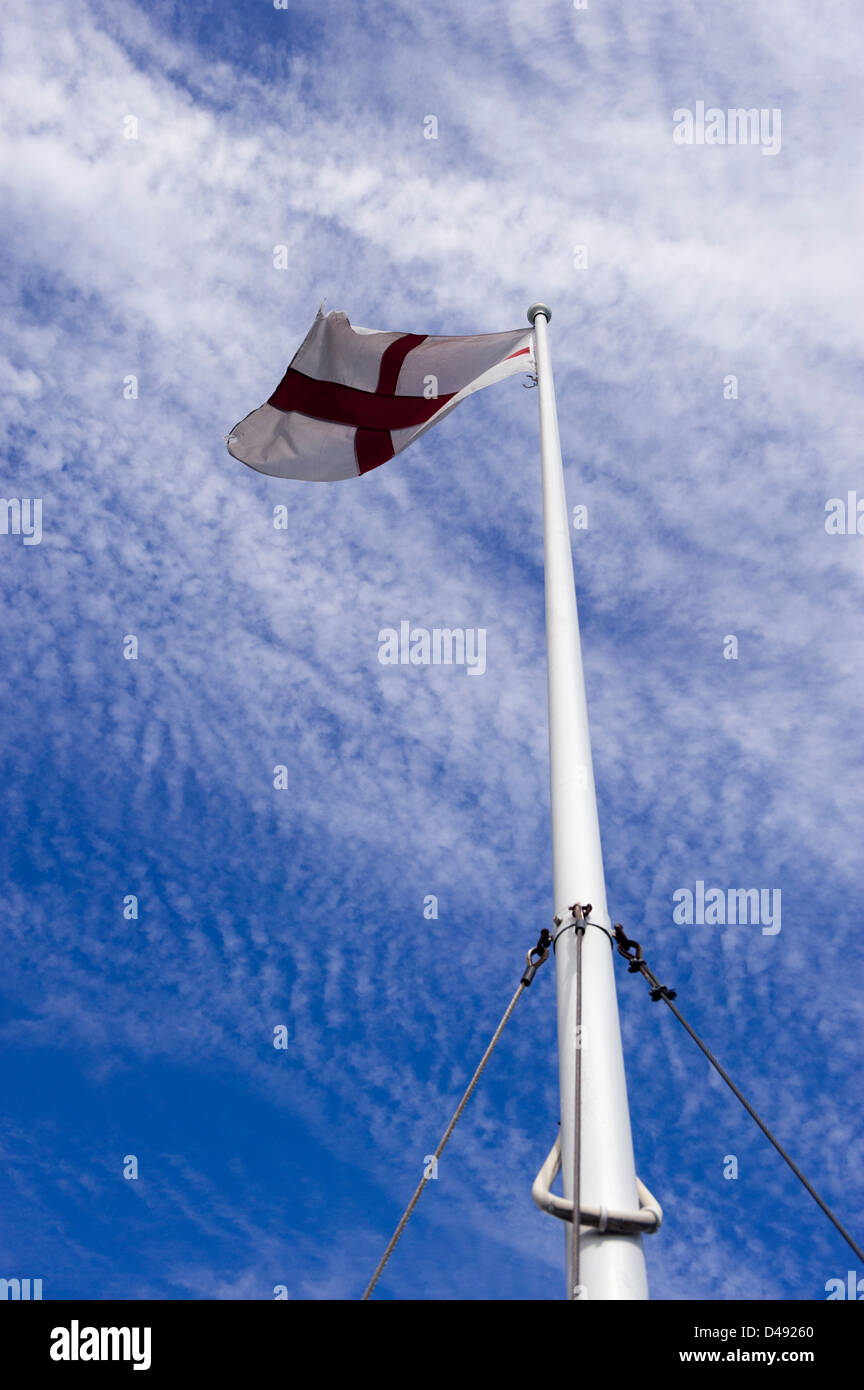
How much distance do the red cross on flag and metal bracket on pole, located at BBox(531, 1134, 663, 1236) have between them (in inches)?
524

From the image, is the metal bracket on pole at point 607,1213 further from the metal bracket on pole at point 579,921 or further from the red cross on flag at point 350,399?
the red cross on flag at point 350,399

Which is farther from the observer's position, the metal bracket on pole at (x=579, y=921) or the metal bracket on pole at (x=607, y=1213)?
the metal bracket on pole at (x=579, y=921)

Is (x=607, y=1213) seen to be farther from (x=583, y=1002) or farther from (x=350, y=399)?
(x=350, y=399)

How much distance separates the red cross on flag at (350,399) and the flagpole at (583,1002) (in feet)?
27.0

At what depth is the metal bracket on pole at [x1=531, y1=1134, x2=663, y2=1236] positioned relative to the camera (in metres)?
7.79

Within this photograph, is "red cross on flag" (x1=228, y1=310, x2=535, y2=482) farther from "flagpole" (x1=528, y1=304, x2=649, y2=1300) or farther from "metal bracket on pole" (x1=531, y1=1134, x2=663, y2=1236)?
"metal bracket on pole" (x1=531, y1=1134, x2=663, y2=1236)

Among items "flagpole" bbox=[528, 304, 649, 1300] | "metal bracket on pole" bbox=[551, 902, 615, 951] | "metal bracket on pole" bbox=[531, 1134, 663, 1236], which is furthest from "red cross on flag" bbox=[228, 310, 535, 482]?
"metal bracket on pole" bbox=[531, 1134, 663, 1236]

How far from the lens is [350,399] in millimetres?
21125

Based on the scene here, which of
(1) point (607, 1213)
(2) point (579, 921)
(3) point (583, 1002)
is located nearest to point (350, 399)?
(2) point (579, 921)

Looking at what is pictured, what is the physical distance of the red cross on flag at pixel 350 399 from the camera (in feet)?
64.4

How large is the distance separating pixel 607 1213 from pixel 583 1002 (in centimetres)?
160

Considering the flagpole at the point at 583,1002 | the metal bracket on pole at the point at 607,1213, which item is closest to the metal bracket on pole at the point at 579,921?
the flagpole at the point at 583,1002

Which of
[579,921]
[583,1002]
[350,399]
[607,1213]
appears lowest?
[607,1213]
